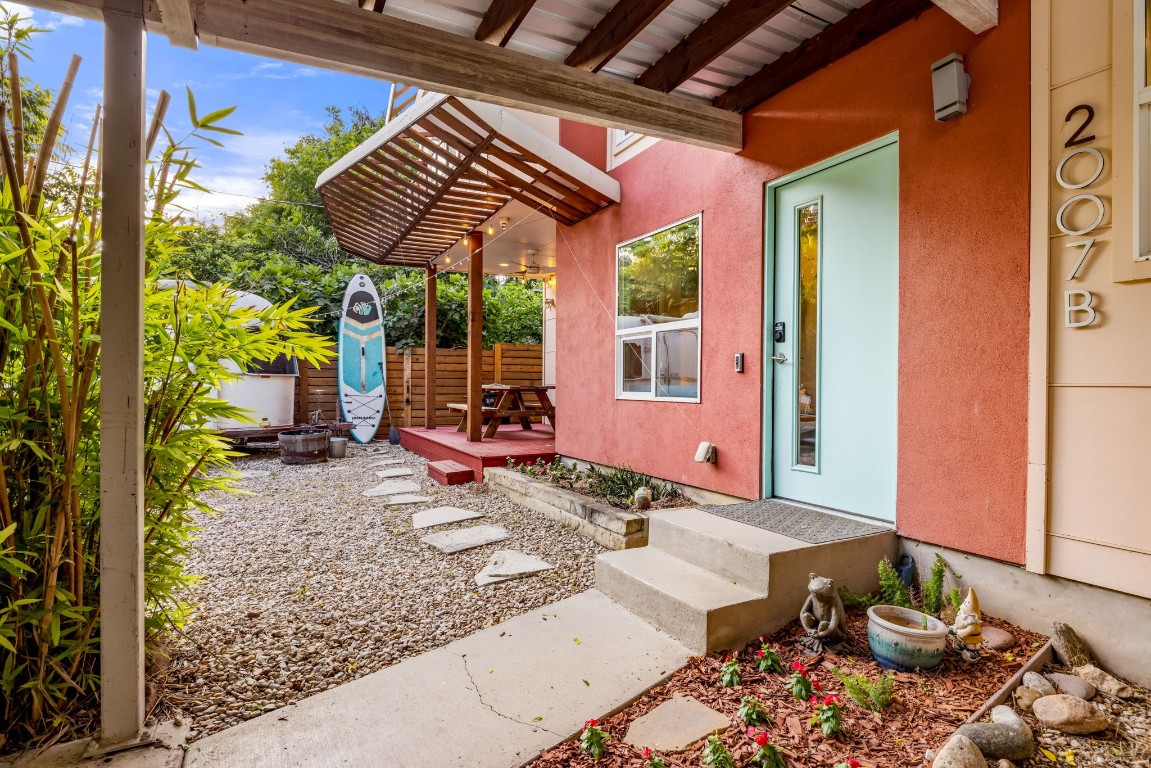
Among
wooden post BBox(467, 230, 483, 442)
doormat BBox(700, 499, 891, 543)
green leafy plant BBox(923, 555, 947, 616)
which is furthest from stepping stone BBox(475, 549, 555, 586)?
wooden post BBox(467, 230, 483, 442)

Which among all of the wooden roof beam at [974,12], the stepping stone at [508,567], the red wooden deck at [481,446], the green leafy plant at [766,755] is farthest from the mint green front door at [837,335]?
the red wooden deck at [481,446]

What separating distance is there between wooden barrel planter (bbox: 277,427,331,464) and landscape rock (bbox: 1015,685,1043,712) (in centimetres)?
718

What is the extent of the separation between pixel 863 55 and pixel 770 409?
1.98m

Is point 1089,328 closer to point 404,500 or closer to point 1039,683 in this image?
point 1039,683

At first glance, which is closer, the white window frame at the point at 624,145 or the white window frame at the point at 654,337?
the white window frame at the point at 654,337

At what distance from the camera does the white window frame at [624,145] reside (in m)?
4.61

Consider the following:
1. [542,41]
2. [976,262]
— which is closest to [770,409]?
[976,262]

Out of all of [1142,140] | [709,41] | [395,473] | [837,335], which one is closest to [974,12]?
[1142,140]

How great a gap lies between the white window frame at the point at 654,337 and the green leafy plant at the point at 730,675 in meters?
2.17

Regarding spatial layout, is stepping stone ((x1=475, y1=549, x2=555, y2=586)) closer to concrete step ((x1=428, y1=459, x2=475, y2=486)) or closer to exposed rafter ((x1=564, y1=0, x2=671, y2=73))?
concrete step ((x1=428, y1=459, x2=475, y2=486))

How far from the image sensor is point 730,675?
1938 millimetres

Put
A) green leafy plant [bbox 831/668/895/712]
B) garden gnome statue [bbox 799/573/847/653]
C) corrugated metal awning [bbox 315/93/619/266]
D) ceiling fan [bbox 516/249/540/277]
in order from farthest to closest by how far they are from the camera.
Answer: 1. ceiling fan [bbox 516/249/540/277]
2. corrugated metal awning [bbox 315/93/619/266]
3. garden gnome statue [bbox 799/573/847/653]
4. green leafy plant [bbox 831/668/895/712]

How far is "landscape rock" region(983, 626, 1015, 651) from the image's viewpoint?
2.08 metres

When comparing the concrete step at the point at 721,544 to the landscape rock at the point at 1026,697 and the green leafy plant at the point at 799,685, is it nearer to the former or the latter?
the green leafy plant at the point at 799,685
